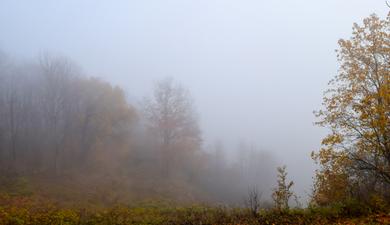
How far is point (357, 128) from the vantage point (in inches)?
469

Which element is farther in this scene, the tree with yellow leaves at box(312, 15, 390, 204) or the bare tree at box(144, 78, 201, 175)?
the bare tree at box(144, 78, 201, 175)

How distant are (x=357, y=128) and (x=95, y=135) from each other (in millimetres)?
28978

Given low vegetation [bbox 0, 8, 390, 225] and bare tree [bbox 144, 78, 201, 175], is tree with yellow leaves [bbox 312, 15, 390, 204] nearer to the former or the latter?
low vegetation [bbox 0, 8, 390, 225]

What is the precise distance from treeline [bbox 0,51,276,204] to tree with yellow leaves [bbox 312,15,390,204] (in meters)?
20.3

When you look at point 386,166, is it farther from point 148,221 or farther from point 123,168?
point 123,168

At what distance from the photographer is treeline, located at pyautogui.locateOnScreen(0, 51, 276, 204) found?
99.5ft

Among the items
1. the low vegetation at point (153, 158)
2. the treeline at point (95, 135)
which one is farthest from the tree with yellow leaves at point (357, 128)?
the treeline at point (95, 135)

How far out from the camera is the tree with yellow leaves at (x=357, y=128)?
37.3 feet

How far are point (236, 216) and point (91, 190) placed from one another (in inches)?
745

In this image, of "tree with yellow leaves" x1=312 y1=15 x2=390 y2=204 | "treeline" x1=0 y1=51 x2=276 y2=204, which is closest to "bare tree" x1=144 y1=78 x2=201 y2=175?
"treeline" x1=0 y1=51 x2=276 y2=204

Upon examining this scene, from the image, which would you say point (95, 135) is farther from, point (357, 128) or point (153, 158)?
point (357, 128)

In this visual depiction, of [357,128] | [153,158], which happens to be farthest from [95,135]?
[357,128]

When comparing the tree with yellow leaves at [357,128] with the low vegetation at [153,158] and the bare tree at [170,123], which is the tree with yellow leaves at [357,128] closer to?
the low vegetation at [153,158]

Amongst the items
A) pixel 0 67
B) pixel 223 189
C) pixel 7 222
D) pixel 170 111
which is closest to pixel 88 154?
pixel 170 111
